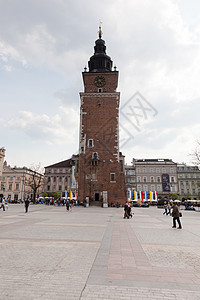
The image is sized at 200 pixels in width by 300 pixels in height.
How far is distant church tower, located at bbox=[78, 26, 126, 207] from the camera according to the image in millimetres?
40094

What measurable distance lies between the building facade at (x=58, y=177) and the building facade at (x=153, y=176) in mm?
22244

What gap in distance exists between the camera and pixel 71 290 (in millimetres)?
3668

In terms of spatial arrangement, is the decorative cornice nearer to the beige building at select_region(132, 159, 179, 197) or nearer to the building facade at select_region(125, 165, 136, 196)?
the beige building at select_region(132, 159, 179, 197)

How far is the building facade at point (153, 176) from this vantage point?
72.4m

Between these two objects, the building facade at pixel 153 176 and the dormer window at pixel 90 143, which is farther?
the building facade at pixel 153 176

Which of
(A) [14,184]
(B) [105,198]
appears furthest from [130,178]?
(A) [14,184]

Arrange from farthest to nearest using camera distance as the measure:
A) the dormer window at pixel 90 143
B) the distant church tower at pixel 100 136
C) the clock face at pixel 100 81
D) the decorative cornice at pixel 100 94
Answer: the clock face at pixel 100 81
the decorative cornice at pixel 100 94
the dormer window at pixel 90 143
the distant church tower at pixel 100 136

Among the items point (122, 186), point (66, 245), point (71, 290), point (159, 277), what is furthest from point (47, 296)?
point (122, 186)

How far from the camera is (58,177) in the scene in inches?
2899

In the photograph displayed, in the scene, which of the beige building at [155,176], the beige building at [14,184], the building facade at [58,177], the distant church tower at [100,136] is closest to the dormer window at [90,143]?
the distant church tower at [100,136]

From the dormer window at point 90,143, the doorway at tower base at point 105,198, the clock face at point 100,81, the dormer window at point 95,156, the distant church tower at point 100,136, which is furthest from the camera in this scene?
the clock face at point 100,81

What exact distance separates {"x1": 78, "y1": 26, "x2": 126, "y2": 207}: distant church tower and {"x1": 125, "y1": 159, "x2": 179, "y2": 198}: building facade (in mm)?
33909

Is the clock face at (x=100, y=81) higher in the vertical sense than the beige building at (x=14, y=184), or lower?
higher

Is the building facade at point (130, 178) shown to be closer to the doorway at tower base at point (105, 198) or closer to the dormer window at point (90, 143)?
the doorway at tower base at point (105, 198)
